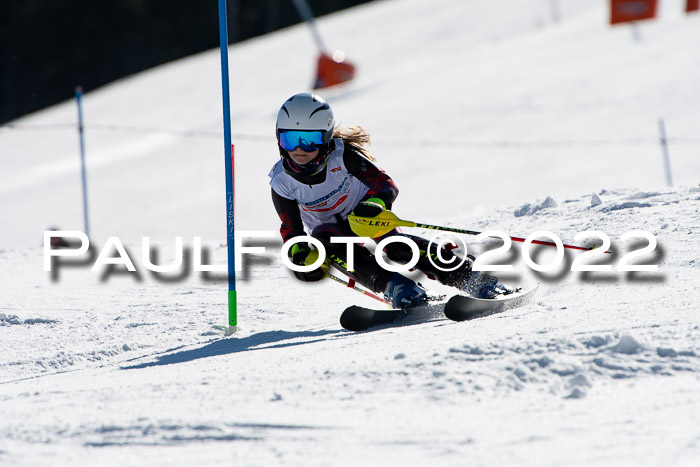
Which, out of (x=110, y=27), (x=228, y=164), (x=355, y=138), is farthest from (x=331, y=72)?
(x=110, y=27)

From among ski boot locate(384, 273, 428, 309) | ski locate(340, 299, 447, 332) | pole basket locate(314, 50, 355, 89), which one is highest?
pole basket locate(314, 50, 355, 89)

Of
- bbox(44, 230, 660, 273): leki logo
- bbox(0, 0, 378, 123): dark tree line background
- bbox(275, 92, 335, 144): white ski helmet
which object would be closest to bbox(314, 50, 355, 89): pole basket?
bbox(44, 230, 660, 273): leki logo

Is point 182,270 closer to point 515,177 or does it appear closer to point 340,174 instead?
point 340,174

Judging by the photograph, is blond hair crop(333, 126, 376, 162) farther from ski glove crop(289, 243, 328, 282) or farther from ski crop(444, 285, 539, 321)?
ski crop(444, 285, 539, 321)

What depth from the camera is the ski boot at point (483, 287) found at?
4707mm

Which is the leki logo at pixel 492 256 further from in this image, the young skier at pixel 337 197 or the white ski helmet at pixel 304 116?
the white ski helmet at pixel 304 116

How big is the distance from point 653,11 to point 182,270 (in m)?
15.3

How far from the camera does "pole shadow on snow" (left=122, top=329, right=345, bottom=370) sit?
4.31 m

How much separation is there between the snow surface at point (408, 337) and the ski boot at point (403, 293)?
162 millimetres

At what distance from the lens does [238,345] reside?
457 cm

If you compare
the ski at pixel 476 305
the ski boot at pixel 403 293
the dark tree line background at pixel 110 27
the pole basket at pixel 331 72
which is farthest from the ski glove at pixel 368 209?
the dark tree line background at pixel 110 27

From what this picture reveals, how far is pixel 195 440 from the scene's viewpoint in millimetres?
2785

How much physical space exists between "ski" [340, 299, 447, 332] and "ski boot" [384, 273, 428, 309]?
31 mm

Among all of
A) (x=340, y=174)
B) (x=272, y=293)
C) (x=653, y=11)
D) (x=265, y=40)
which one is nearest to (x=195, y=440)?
(x=340, y=174)
